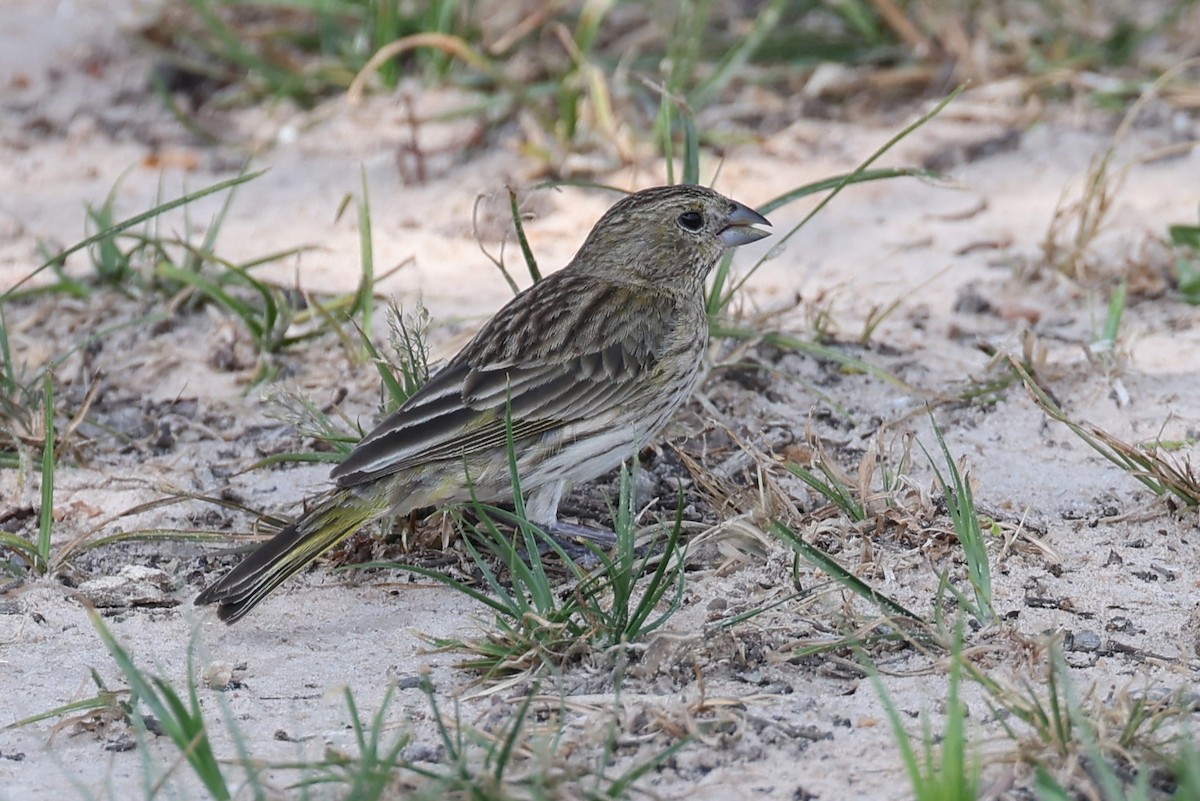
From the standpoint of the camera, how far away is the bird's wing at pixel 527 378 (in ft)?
14.1

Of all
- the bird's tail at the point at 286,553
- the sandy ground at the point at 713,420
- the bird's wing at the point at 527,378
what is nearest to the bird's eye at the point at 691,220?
the bird's wing at the point at 527,378

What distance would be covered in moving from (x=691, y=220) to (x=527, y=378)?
835mm

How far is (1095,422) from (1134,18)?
358 cm

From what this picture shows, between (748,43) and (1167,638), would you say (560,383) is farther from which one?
(748,43)

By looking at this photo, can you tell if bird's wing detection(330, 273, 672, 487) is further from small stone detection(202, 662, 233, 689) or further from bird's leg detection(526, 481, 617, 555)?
small stone detection(202, 662, 233, 689)

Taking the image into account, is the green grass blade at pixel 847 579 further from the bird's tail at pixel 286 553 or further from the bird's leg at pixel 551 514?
the bird's tail at pixel 286 553

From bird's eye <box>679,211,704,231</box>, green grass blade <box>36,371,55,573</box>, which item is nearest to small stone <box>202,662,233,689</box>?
green grass blade <box>36,371,55,573</box>

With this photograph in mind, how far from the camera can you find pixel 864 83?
7.58m

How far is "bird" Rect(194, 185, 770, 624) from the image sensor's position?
4238mm

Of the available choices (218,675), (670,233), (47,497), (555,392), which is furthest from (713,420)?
(47,497)

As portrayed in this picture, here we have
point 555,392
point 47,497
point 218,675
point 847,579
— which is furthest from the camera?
point 555,392

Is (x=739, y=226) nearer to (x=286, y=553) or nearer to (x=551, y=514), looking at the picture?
(x=551, y=514)

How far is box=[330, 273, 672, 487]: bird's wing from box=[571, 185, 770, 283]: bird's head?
12 centimetres

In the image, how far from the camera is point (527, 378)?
4562 mm
